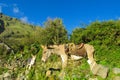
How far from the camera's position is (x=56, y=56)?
28.3 m

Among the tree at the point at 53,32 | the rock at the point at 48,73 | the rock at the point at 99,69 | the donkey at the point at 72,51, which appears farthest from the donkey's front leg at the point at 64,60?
the tree at the point at 53,32

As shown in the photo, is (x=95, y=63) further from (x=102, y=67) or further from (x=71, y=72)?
(x=71, y=72)

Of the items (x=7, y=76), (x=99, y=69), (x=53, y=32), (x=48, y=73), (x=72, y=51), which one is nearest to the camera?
(x=99, y=69)

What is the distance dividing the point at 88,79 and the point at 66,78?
258 centimetres

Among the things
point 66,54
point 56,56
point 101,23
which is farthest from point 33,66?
point 101,23

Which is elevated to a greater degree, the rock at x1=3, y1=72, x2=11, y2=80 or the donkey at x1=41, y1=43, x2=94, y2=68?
the donkey at x1=41, y1=43, x2=94, y2=68

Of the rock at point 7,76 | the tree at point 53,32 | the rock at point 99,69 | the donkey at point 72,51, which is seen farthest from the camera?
the tree at point 53,32

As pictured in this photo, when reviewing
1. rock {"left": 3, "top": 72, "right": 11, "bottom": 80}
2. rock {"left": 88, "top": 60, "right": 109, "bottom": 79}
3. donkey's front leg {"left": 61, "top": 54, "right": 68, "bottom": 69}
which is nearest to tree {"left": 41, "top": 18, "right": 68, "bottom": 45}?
rock {"left": 3, "top": 72, "right": 11, "bottom": 80}

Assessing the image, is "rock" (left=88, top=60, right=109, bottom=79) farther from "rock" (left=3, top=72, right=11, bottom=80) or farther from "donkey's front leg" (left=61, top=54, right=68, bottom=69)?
"rock" (left=3, top=72, right=11, bottom=80)

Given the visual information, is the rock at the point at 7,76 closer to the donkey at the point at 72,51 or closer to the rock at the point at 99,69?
the donkey at the point at 72,51

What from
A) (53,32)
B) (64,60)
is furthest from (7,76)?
(53,32)

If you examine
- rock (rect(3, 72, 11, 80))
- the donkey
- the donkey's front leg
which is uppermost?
the donkey

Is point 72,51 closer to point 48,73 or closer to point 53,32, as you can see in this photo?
point 48,73

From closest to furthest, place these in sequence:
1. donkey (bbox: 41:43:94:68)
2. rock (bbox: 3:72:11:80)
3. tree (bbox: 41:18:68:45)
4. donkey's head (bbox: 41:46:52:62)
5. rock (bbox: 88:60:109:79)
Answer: rock (bbox: 88:60:109:79), donkey (bbox: 41:43:94:68), donkey's head (bbox: 41:46:52:62), rock (bbox: 3:72:11:80), tree (bbox: 41:18:68:45)
